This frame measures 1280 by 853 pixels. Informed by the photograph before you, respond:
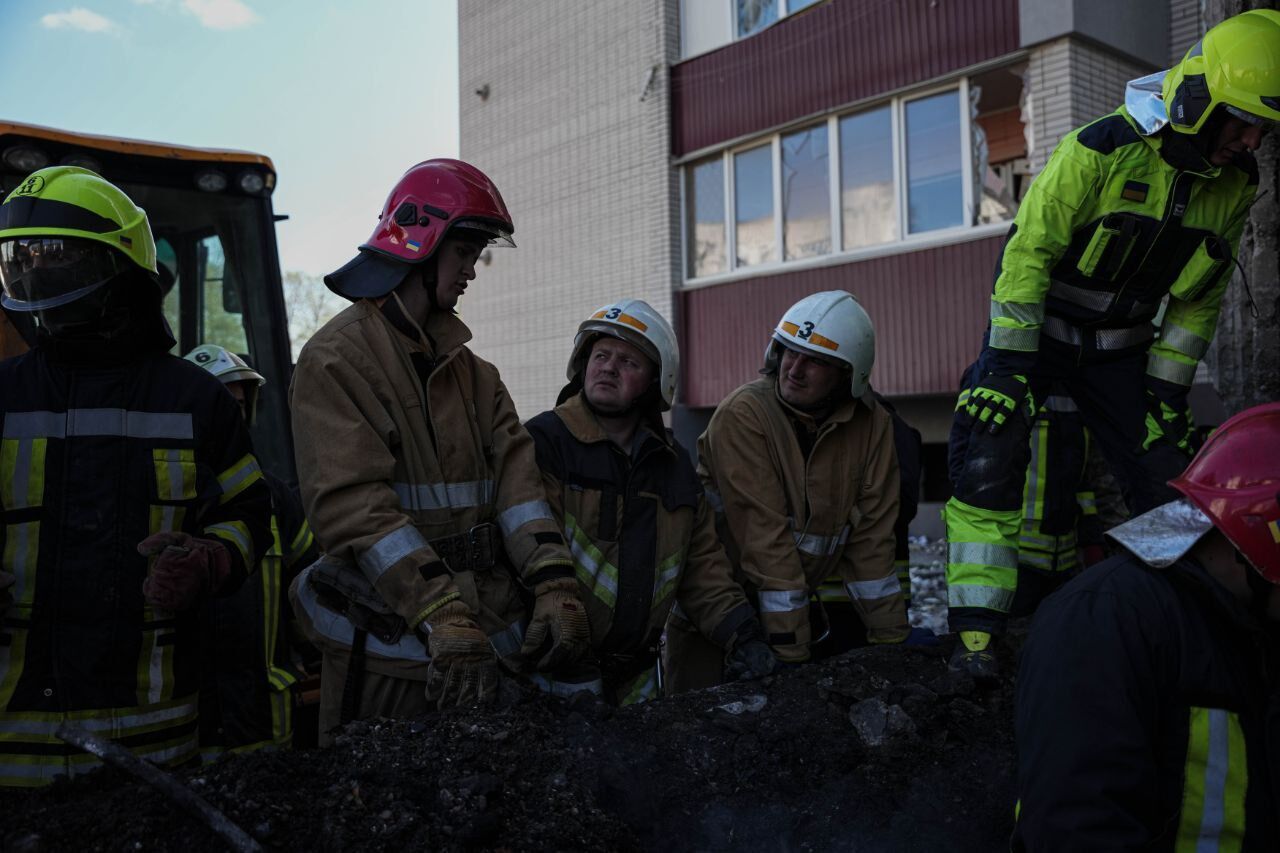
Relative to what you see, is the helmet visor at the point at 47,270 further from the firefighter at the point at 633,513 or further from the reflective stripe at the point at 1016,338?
the reflective stripe at the point at 1016,338

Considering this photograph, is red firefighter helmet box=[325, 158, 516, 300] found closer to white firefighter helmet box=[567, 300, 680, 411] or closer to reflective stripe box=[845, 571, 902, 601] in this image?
white firefighter helmet box=[567, 300, 680, 411]

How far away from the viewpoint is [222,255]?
544 cm

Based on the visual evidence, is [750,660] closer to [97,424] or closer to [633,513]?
[633,513]

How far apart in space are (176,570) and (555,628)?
3.30 ft

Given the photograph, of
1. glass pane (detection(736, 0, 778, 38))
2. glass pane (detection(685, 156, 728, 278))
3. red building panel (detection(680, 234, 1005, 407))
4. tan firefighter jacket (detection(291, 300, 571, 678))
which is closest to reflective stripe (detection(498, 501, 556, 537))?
tan firefighter jacket (detection(291, 300, 571, 678))

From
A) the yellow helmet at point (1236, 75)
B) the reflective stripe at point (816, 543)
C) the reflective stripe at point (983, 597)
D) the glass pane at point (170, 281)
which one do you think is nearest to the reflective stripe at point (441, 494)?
the reflective stripe at point (816, 543)

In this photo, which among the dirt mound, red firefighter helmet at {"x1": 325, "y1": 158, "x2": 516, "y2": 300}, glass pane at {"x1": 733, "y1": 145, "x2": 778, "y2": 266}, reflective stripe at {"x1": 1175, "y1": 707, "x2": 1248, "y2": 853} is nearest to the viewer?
reflective stripe at {"x1": 1175, "y1": 707, "x2": 1248, "y2": 853}

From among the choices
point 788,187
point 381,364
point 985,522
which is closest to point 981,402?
point 985,522

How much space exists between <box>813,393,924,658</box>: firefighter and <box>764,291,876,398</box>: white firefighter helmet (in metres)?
0.36

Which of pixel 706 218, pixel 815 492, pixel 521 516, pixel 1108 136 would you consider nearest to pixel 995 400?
pixel 815 492

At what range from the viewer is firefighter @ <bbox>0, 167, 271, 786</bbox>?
2576 mm

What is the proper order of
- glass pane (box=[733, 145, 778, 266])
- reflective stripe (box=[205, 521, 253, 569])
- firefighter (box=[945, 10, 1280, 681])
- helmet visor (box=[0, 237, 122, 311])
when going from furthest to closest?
glass pane (box=[733, 145, 778, 266]) → firefighter (box=[945, 10, 1280, 681]) → reflective stripe (box=[205, 521, 253, 569]) → helmet visor (box=[0, 237, 122, 311])

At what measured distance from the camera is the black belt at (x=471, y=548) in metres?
2.95

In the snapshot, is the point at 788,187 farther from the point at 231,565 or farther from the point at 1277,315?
the point at 231,565
